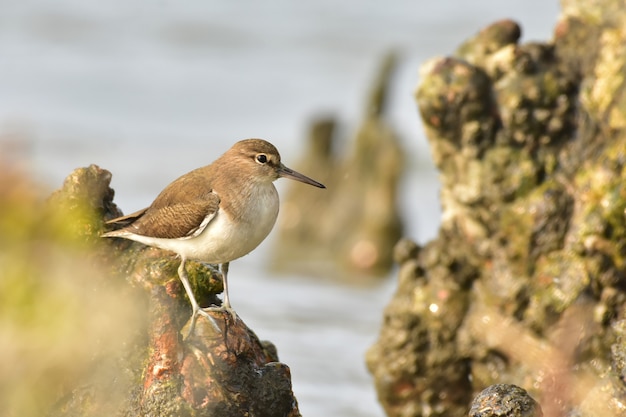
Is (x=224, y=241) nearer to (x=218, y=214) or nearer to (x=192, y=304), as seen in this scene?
(x=218, y=214)

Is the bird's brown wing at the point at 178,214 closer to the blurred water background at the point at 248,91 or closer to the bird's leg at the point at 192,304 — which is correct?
the bird's leg at the point at 192,304

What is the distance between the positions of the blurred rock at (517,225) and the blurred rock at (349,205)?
5647mm

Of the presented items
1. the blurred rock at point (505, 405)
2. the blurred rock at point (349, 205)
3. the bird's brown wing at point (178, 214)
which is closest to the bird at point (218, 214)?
the bird's brown wing at point (178, 214)

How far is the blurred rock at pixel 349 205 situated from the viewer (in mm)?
14047

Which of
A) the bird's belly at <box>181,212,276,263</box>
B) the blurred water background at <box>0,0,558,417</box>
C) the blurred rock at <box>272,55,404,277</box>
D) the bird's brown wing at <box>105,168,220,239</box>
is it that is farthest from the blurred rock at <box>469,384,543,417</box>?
the blurred rock at <box>272,55,404,277</box>

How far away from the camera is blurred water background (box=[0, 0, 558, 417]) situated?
11.7 m

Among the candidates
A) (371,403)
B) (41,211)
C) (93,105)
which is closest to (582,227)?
(371,403)

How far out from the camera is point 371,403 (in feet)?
30.0

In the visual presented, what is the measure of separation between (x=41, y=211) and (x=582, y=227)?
3.70 metres

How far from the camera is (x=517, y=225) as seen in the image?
7.71 metres

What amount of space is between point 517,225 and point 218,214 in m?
2.13

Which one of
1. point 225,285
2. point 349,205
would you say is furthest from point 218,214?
point 349,205

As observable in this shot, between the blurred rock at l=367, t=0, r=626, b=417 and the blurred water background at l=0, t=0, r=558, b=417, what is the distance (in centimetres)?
130

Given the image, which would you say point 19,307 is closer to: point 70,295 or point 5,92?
point 70,295
